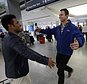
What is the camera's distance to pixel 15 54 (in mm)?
1869

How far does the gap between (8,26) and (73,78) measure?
270cm

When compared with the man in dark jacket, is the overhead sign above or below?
above

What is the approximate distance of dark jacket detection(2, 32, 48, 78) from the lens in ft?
5.59

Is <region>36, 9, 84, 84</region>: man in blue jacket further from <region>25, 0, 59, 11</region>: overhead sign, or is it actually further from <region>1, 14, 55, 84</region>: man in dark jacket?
<region>25, 0, 59, 11</region>: overhead sign

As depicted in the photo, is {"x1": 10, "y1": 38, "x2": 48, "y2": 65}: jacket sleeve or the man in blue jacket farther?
the man in blue jacket

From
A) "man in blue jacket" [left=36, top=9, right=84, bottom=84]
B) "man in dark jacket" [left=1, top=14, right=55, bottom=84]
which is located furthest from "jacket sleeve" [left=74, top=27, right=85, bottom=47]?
"man in dark jacket" [left=1, top=14, right=55, bottom=84]

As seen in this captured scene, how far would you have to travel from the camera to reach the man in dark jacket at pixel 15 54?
1.71 metres

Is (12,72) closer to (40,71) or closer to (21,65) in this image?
(21,65)

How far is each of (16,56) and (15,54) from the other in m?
0.03

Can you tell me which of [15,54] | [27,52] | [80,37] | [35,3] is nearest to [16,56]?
[15,54]

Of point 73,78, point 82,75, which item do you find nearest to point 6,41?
point 73,78

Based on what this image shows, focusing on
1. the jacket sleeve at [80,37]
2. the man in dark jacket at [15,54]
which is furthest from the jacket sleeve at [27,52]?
the jacket sleeve at [80,37]

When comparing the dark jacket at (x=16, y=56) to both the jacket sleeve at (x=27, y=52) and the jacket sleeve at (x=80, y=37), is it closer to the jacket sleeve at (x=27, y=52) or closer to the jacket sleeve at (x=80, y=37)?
the jacket sleeve at (x=27, y=52)

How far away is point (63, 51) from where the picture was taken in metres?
2.99
